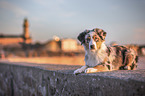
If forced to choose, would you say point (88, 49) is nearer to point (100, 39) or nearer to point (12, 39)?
point (100, 39)

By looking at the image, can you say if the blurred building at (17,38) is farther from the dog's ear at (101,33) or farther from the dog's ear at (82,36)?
the dog's ear at (101,33)

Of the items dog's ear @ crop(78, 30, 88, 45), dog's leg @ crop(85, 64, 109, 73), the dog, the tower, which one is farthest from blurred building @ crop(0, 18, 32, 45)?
dog's leg @ crop(85, 64, 109, 73)

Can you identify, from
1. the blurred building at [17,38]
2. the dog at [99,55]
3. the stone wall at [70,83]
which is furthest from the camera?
the blurred building at [17,38]

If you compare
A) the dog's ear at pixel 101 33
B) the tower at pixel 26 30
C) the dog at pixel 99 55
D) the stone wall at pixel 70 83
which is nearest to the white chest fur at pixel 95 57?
the dog at pixel 99 55

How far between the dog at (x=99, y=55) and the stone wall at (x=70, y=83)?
0.30 metres

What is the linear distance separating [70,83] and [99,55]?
754 millimetres

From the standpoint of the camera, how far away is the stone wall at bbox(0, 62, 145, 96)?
6.34ft

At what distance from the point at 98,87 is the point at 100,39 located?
1046 mm

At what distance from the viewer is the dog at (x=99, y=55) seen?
2895 mm

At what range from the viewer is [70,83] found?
277cm

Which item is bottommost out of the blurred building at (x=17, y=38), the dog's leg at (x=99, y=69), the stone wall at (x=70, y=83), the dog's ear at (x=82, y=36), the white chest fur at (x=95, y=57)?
the stone wall at (x=70, y=83)

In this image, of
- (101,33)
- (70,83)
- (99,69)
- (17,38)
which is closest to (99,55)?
(99,69)

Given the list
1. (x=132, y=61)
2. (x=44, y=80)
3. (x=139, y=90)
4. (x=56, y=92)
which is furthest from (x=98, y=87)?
(x=44, y=80)

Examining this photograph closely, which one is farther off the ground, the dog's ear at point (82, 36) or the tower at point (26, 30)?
the tower at point (26, 30)
